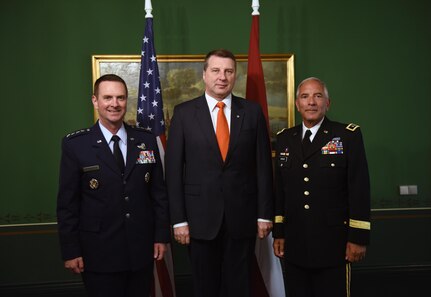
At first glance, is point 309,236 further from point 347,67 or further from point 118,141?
point 347,67

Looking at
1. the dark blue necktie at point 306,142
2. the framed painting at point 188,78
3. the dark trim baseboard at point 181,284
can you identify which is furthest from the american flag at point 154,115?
the dark blue necktie at point 306,142

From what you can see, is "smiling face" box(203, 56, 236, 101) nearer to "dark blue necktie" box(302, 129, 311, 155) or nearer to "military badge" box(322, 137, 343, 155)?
"dark blue necktie" box(302, 129, 311, 155)

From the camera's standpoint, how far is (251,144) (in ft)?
6.86

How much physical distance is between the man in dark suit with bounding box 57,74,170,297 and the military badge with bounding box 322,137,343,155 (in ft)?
3.13

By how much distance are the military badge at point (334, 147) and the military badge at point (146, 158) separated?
35.6 inches

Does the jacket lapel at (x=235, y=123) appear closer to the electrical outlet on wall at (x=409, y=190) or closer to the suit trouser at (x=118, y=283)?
the suit trouser at (x=118, y=283)

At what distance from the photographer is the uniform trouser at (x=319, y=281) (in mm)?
2062

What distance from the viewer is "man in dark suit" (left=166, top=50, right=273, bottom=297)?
2004mm

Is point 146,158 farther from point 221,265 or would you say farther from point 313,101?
A: point 313,101

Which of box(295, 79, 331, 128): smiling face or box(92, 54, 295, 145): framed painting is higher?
box(92, 54, 295, 145): framed painting

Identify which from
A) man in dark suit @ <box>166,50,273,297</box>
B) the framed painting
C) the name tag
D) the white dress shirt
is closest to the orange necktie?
man in dark suit @ <box>166,50,273,297</box>

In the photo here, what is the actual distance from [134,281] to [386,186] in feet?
8.02

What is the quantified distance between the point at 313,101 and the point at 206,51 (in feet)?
4.68

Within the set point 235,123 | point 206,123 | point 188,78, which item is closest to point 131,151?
point 206,123
